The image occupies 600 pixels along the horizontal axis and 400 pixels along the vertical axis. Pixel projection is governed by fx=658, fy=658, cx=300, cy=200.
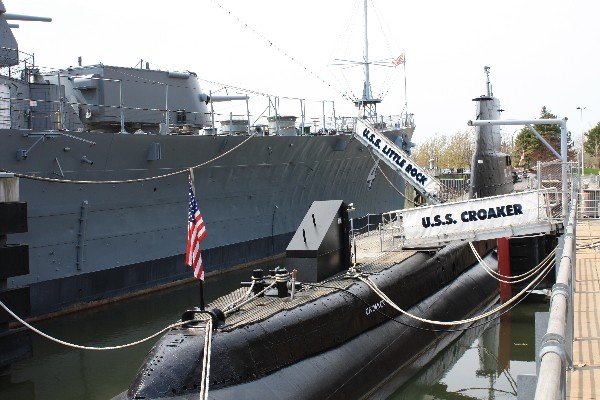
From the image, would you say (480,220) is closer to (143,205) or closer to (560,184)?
(143,205)

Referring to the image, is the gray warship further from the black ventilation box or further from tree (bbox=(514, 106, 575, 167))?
tree (bbox=(514, 106, 575, 167))

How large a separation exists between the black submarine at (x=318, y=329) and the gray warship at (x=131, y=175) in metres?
4.45

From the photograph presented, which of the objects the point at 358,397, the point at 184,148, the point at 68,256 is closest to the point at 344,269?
the point at 358,397

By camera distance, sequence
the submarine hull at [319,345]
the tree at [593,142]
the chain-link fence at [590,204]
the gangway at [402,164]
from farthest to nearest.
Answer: the tree at [593,142], the gangway at [402,164], the chain-link fence at [590,204], the submarine hull at [319,345]

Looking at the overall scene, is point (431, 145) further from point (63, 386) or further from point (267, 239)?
point (63, 386)

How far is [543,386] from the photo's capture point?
8.20 feet

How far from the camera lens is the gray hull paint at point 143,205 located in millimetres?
13891

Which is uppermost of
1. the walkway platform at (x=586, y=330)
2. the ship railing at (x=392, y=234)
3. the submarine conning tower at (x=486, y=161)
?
the submarine conning tower at (x=486, y=161)

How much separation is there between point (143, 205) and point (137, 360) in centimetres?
505

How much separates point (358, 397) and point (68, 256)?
26.2 ft

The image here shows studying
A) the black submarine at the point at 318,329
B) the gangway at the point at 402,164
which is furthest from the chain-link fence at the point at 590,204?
the black submarine at the point at 318,329

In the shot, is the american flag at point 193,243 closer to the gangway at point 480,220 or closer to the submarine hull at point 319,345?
the submarine hull at point 319,345

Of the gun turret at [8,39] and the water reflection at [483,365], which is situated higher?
the gun turret at [8,39]

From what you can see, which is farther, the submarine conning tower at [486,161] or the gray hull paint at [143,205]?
the submarine conning tower at [486,161]
